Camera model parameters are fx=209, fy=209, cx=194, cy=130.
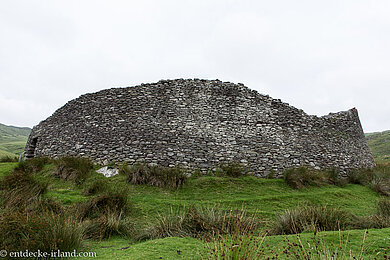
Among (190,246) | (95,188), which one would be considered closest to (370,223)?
→ (190,246)

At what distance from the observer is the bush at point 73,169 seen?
8.75 metres

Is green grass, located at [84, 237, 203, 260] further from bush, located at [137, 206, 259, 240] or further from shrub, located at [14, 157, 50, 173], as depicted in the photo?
shrub, located at [14, 157, 50, 173]

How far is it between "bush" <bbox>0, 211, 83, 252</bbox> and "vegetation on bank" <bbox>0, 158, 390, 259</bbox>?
0.5 inches

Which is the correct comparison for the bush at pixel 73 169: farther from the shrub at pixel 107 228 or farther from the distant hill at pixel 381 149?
the distant hill at pixel 381 149

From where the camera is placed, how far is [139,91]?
11.7m

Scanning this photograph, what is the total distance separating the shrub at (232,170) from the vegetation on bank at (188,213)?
0.20ft

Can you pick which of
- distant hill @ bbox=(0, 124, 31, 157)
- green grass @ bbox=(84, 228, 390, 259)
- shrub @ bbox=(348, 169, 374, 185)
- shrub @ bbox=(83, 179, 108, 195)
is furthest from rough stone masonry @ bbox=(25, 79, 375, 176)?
distant hill @ bbox=(0, 124, 31, 157)

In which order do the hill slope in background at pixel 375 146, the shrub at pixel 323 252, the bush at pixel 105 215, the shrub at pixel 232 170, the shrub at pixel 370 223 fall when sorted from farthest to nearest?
1. the hill slope in background at pixel 375 146
2. the shrub at pixel 232 170
3. the shrub at pixel 370 223
4. the bush at pixel 105 215
5. the shrub at pixel 323 252

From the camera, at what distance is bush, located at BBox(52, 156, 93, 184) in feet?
28.7

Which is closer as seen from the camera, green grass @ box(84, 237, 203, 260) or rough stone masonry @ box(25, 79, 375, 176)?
green grass @ box(84, 237, 203, 260)

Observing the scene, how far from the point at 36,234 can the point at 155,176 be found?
5685 mm

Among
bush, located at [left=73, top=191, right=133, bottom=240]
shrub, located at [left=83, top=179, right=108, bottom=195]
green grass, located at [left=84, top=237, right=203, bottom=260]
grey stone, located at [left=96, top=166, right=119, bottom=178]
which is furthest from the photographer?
grey stone, located at [left=96, top=166, right=119, bottom=178]

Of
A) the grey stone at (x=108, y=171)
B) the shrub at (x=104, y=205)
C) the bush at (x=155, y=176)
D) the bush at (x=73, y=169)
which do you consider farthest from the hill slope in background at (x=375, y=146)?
the shrub at (x=104, y=205)

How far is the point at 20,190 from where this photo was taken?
18.7 feet
